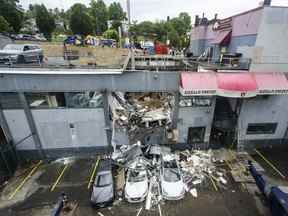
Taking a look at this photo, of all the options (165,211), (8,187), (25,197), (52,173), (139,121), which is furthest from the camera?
(139,121)

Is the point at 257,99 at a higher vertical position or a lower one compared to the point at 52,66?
lower

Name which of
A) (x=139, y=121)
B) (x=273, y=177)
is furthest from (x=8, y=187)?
(x=273, y=177)

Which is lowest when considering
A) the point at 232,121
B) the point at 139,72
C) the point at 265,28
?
the point at 232,121

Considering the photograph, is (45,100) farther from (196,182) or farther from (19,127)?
(196,182)

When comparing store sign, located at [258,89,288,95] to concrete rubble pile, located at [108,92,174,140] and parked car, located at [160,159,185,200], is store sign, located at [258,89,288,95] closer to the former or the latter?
concrete rubble pile, located at [108,92,174,140]

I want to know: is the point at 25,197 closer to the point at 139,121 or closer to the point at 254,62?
the point at 139,121

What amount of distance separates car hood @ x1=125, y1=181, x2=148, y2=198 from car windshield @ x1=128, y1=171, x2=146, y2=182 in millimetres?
226

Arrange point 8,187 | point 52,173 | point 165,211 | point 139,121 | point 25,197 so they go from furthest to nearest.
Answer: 1. point 139,121
2. point 52,173
3. point 8,187
4. point 25,197
5. point 165,211

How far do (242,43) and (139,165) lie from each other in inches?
527

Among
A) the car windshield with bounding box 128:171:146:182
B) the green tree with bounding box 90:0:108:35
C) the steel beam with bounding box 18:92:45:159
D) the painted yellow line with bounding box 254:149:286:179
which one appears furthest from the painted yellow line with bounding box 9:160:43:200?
the green tree with bounding box 90:0:108:35

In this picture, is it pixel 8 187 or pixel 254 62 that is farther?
pixel 254 62

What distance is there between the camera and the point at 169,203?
10.0 meters

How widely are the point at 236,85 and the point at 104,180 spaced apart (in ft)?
34.4

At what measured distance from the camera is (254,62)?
1259cm
